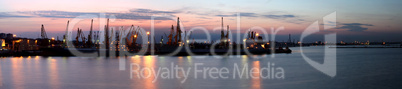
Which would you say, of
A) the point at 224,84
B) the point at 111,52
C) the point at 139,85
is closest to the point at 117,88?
the point at 139,85

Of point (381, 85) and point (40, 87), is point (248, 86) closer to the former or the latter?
point (381, 85)

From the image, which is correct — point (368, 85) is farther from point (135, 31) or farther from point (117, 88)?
point (135, 31)

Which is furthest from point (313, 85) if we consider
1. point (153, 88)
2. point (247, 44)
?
point (247, 44)

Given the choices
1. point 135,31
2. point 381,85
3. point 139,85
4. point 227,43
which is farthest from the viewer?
point 135,31

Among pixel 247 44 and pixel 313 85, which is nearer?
pixel 313 85

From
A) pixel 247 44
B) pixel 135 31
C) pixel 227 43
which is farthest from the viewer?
pixel 135 31

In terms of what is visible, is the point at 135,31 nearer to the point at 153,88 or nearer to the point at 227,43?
the point at 227,43

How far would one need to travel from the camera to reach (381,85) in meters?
22.2

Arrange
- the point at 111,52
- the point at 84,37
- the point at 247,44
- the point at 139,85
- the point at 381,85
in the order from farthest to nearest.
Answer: the point at 84,37 → the point at 247,44 → the point at 111,52 → the point at 381,85 → the point at 139,85

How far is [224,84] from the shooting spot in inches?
827

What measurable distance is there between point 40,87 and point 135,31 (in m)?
99.1

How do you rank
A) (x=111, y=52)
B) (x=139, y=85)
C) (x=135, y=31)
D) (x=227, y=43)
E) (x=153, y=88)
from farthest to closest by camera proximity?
(x=135, y=31)
(x=227, y=43)
(x=111, y=52)
(x=139, y=85)
(x=153, y=88)

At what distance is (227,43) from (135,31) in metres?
31.5

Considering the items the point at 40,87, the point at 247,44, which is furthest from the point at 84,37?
the point at 40,87
